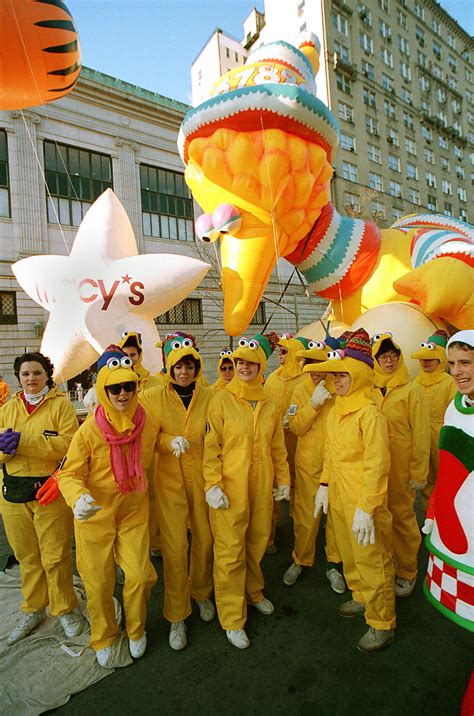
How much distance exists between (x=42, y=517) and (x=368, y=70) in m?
30.1

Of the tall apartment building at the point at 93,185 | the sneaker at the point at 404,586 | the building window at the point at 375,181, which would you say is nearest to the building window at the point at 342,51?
the building window at the point at 375,181

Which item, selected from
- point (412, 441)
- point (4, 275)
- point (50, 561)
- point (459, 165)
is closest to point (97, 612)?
point (50, 561)

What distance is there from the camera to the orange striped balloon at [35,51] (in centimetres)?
365

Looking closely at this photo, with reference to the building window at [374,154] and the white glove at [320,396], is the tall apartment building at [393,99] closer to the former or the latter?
the building window at [374,154]

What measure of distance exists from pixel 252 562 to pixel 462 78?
140ft

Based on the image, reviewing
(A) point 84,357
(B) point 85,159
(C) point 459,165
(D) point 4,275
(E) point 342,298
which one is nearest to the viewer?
(A) point 84,357

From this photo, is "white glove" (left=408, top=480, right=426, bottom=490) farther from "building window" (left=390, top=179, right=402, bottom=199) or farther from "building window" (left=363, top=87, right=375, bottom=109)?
"building window" (left=363, top=87, right=375, bottom=109)

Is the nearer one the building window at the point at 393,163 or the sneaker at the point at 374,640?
the sneaker at the point at 374,640

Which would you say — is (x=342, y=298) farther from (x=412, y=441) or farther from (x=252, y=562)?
(x=252, y=562)

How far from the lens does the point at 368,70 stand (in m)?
24.7

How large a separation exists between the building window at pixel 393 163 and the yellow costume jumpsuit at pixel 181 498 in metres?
26.9

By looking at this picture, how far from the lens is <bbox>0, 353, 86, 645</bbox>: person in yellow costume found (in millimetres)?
2580

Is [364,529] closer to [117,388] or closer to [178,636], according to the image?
[178,636]

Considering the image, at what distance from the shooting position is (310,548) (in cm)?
325
